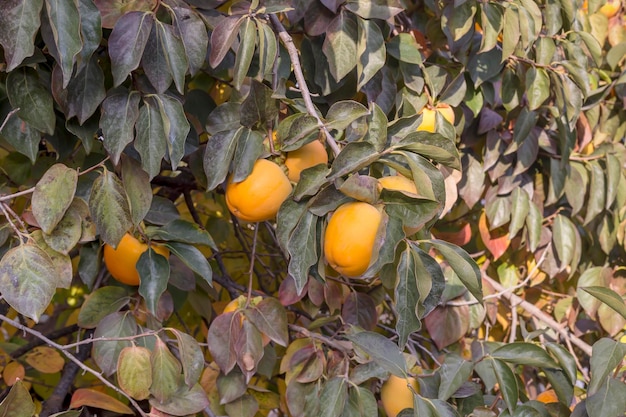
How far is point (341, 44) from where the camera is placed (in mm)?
1181

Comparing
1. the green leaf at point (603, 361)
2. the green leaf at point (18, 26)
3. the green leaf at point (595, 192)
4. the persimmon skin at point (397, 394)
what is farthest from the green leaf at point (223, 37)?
the green leaf at point (595, 192)

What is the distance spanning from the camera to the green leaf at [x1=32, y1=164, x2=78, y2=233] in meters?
0.96

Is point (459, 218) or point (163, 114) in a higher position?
point (163, 114)

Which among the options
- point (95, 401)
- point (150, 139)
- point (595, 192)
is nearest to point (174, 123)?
point (150, 139)

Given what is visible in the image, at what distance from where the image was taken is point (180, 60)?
3.38 ft

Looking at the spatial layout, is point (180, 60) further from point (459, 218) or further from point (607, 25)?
point (607, 25)

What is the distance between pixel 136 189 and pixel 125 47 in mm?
189

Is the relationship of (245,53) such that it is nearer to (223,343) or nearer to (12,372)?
(223,343)

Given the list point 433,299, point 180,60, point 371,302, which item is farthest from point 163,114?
point 371,302

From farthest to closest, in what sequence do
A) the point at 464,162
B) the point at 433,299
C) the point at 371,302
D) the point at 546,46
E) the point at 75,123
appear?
the point at 464,162, the point at 546,46, the point at 371,302, the point at 75,123, the point at 433,299

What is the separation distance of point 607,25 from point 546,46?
1.79 ft

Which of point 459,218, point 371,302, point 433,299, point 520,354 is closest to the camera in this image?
point 433,299

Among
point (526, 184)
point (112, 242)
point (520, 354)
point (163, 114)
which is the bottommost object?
point (526, 184)

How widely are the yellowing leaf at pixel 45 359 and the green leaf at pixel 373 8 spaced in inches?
39.1
